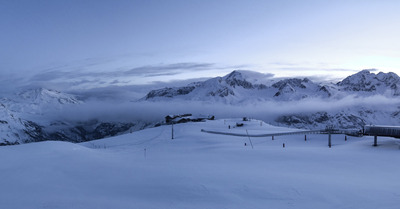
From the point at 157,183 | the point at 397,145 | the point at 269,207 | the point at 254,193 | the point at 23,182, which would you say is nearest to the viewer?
the point at 269,207

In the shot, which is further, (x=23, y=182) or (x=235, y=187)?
(x=23, y=182)

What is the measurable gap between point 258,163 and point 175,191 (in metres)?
13.1

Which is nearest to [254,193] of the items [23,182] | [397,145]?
[23,182]

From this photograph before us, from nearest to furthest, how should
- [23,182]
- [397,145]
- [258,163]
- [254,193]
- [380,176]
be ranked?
[254,193] → [23,182] → [380,176] → [258,163] → [397,145]

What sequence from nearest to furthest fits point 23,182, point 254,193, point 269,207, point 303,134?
point 269,207
point 254,193
point 23,182
point 303,134

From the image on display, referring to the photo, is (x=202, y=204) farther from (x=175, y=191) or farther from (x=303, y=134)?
(x=303, y=134)

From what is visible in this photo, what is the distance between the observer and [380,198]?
15.4 metres

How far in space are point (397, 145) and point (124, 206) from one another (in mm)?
40781

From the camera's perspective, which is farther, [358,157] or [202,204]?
[358,157]

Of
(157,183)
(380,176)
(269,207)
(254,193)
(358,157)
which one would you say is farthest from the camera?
(358,157)

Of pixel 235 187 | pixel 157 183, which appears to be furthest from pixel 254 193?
pixel 157 183

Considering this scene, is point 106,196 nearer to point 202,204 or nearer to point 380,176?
point 202,204

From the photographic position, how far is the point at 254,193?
16.7 m

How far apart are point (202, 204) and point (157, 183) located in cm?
449
